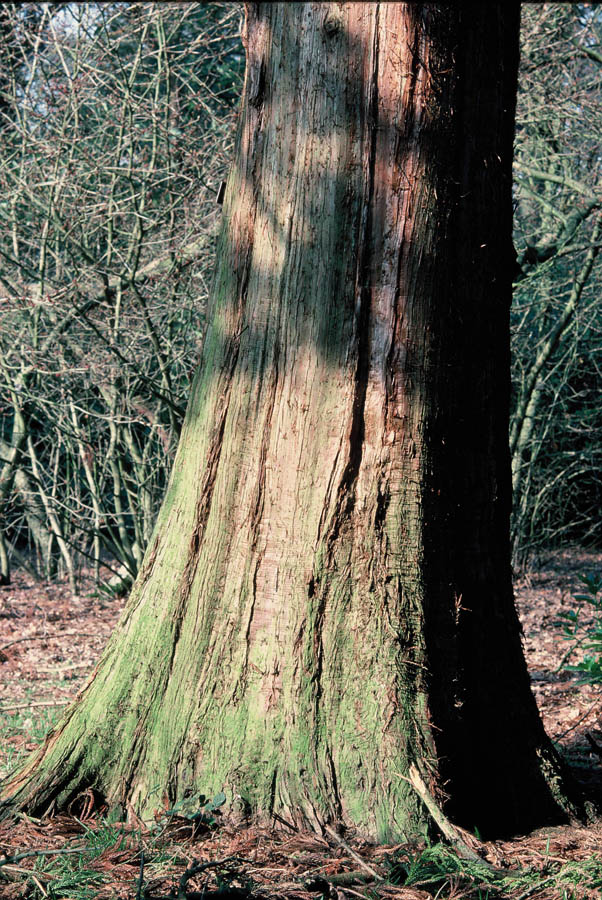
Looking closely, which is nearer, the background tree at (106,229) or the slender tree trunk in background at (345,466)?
the slender tree trunk in background at (345,466)

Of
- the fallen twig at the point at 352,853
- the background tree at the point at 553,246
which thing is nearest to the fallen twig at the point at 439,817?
the fallen twig at the point at 352,853

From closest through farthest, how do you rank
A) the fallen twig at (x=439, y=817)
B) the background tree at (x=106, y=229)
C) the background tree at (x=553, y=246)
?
the fallen twig at (x=439, y=817) → the background tree at (x=106, y=229) → the background tree at (x=553, y=246)

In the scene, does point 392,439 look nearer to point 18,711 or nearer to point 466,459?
point 466,459

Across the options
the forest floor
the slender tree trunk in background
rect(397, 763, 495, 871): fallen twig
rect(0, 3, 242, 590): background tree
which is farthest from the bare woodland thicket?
rect(397, 763, 495, 871): fallen twig

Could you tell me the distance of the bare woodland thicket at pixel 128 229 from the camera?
6375 mm

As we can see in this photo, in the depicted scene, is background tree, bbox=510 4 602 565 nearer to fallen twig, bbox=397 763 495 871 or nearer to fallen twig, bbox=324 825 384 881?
fallen twig, bbox=397 763 495 871

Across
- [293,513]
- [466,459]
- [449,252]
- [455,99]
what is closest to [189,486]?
[293,513]

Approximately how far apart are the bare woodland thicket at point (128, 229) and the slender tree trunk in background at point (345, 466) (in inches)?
140

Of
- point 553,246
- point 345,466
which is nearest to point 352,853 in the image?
point 345,466

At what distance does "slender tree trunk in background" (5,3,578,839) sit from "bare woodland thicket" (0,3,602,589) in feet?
11.7

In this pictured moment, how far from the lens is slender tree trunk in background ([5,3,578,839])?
2404 mm

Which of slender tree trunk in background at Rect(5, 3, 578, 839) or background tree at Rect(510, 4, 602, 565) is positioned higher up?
background tree at Rect(510, 4, 602, 565)

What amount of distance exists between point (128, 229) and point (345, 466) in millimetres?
5320

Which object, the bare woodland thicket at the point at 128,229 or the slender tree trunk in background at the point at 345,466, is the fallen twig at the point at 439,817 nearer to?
the slender tree trunk in background at the point at 345,466
